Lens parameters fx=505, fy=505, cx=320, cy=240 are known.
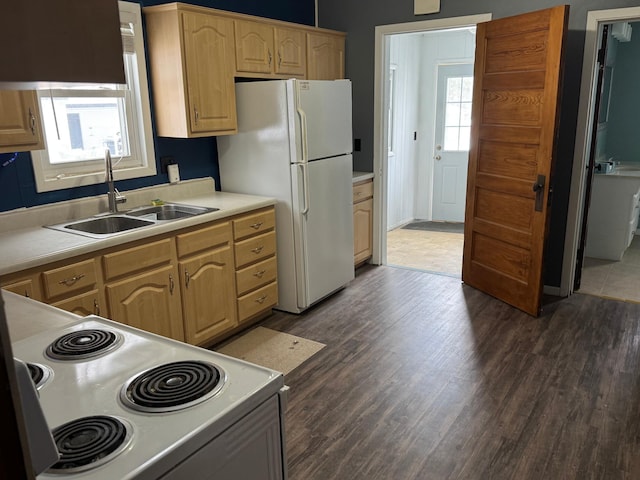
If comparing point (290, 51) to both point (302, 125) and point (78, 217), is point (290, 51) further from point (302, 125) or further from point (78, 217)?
point (78, 217)

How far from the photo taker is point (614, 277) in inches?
175

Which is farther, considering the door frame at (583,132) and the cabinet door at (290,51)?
the cabinet door at (290,51)

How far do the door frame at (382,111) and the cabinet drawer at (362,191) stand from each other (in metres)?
0.07

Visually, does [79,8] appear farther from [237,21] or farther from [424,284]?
[424,284]

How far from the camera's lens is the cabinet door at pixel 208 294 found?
2.97 meters

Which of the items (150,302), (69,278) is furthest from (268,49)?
(69,278)

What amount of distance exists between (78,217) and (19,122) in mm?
806

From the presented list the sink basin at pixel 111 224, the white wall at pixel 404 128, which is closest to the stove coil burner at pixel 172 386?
the sink basin at pixel 111 224

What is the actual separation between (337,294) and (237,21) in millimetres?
2192

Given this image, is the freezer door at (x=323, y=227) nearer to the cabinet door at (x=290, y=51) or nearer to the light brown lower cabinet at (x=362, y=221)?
the light brown lower cabinet at (x=362, y=221)

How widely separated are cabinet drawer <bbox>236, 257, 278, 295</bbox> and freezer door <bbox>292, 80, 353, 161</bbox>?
784mm

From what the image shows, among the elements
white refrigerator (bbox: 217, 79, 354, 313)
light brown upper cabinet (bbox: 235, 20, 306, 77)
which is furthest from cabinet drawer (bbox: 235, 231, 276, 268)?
light brown upper cabinet (bbox: 235, 20, 306, 77)

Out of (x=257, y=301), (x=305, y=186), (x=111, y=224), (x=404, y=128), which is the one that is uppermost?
(x=404, y=128)

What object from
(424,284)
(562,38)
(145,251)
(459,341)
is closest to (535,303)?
(459,341)
